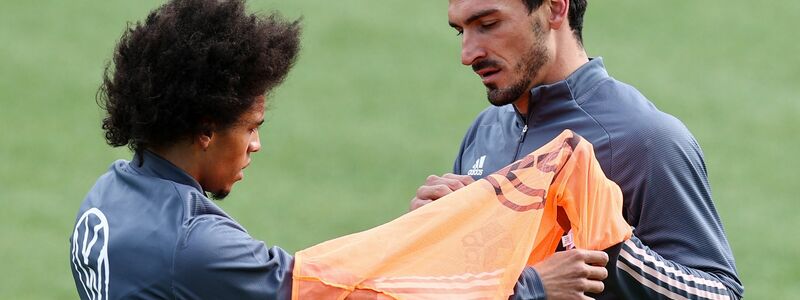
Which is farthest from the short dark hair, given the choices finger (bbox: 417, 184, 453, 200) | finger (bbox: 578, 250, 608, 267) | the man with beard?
finger (bbox: 578, 250, 608, 267)

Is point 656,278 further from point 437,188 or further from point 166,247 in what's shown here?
point 166,247

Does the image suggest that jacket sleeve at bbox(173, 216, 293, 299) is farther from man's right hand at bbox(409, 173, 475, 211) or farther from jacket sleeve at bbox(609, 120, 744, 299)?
jacket sleeve at bbox(609, 120, 744, 299)

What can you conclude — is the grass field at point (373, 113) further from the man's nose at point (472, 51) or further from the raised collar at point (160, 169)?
the raised collar at point (160, 169)

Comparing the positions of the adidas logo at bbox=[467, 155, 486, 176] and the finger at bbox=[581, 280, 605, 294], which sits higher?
the adidas logo at bbox=[467, 155, 486, 176]

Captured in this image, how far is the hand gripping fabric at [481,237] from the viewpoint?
13.5 feet

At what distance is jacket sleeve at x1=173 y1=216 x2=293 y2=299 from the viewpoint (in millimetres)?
3982

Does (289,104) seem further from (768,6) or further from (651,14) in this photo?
(768,6)

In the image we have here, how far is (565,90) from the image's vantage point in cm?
489

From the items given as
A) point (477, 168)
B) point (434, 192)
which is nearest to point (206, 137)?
point (434, 192)

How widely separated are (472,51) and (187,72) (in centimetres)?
111

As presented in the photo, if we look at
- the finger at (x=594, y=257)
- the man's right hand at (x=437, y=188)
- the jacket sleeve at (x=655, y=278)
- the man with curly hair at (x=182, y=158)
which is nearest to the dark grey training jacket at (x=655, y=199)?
the jacket sleeve at (x=655, y=278)

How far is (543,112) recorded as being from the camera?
495cm

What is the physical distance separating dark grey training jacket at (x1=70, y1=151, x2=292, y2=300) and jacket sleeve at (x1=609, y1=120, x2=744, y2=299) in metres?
1.12

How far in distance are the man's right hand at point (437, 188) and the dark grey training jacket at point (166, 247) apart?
568 millimetres
